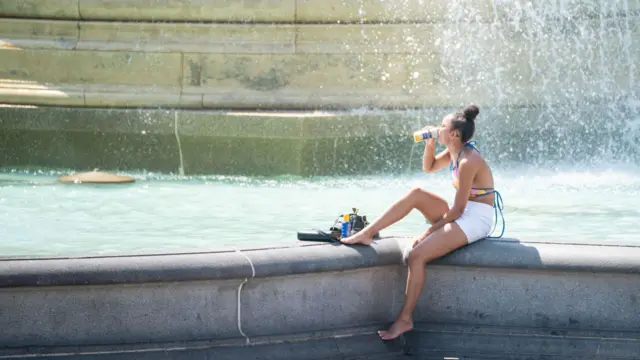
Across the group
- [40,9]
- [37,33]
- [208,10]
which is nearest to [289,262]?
[208,10]

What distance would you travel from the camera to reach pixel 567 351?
609cm

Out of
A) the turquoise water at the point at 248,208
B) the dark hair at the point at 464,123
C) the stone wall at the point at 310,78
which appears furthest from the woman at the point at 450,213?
the stone wall at the point at 310,78

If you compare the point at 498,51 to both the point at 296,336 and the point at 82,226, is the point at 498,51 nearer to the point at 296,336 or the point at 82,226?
the point at 82,226

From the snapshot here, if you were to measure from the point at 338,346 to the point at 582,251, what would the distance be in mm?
1447

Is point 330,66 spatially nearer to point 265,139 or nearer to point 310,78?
point 310,78

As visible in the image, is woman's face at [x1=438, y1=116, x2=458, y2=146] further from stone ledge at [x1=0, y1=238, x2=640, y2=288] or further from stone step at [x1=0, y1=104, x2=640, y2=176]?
stone step at [x1=0, y1=104, x2=640, y2=176]

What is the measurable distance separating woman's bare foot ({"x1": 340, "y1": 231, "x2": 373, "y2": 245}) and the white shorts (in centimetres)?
53

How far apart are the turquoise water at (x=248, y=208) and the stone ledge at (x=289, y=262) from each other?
28 centimetres

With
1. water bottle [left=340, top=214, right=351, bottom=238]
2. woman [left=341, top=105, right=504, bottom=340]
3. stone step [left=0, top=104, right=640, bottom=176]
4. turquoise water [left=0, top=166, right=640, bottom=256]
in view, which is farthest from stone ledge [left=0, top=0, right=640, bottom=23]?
water bottle [left=340, top=214, right=351, bottom=238]

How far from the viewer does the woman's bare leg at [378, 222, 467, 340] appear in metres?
6.06

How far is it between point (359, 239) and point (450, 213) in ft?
1.93

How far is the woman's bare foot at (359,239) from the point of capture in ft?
20.0

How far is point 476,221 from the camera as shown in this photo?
6.23 metres

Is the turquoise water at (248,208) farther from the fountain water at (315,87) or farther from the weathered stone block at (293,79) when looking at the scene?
the weathered stone block at (293,79)
